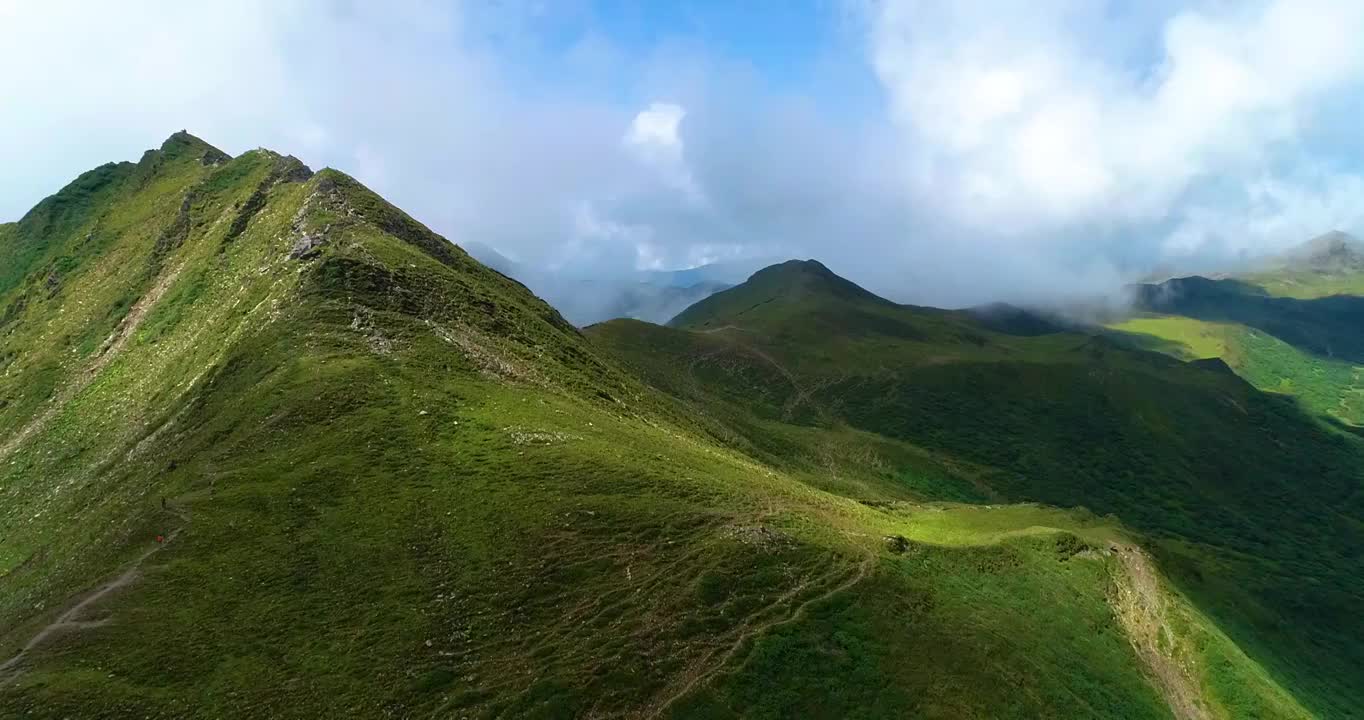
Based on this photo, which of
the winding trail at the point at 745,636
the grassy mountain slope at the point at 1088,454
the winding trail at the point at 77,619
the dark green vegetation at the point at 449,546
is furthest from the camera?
the grassy mountain slope at the point at 1088,454

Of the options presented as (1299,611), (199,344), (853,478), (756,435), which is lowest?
(1299,611)

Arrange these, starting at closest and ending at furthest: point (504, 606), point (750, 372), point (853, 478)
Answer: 1. point (504, 606)
2. point (853, 478)
3. point (750, 372)

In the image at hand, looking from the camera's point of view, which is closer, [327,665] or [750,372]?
[327,665]

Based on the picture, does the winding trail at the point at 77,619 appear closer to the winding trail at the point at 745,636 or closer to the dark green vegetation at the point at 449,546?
the dark green vegetation at the point at 449,546

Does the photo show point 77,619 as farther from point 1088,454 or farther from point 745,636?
point 1088,454

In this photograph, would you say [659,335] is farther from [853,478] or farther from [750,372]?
[853,478]

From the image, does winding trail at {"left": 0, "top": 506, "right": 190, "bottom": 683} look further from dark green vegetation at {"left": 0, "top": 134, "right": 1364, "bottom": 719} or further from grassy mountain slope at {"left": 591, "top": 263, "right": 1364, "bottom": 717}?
grassy mountain slope at {"left": 591, "top": 263, "right": 1364, "bottom": 717}

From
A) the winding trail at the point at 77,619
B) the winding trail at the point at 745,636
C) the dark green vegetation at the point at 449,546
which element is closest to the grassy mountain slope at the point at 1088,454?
the dark green vegetation at the point at 449,546

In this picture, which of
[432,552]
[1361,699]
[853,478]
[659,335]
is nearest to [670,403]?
[853,478]
